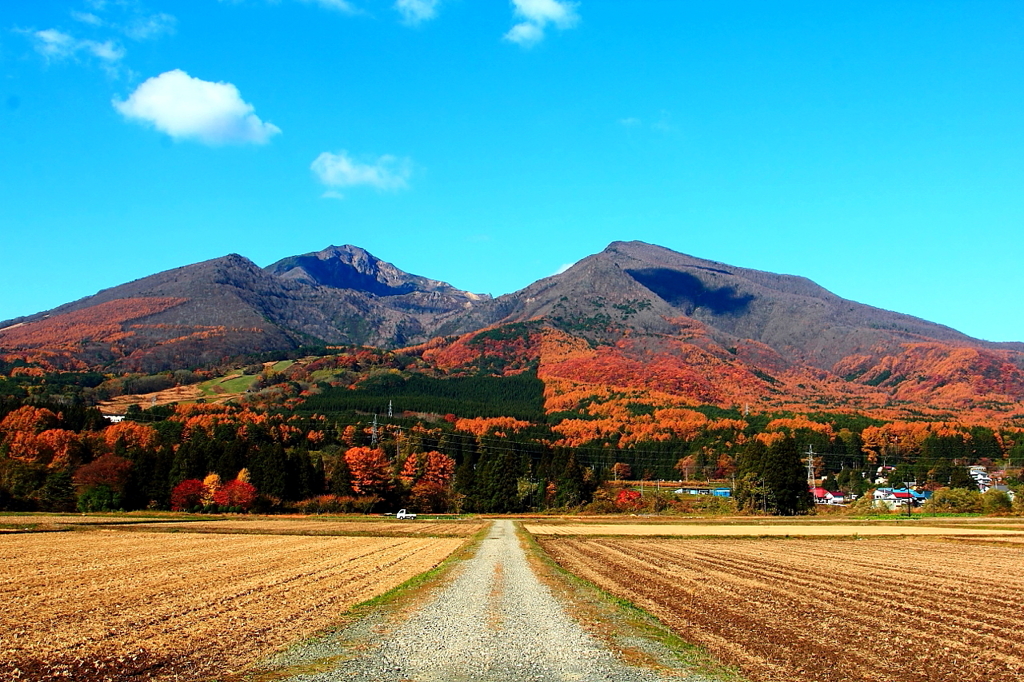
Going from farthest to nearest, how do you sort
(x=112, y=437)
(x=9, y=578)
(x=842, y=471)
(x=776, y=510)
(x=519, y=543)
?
(x=842, y=471) → (x=112, y=437) → (x=776, y=510) → (x=519, y=543) → (x=9, y=578)

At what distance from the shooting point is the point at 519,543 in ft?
197

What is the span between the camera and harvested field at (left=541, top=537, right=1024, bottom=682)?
15594 millimetres

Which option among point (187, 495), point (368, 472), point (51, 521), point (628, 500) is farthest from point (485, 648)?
point (628, 500)

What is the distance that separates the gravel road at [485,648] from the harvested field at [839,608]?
301 cm

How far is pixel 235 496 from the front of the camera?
116500 mm

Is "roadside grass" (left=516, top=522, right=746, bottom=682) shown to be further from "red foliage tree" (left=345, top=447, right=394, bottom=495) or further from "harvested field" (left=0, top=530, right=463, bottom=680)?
"red foliage tree" (left=345, top=447, right=394, bottom=495)

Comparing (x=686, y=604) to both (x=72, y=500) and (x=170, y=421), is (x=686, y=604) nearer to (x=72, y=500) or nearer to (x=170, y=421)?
(x=72, y=500)

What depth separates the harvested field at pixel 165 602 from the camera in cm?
1534

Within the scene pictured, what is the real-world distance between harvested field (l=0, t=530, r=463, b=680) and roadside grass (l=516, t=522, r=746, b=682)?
7.55 meters

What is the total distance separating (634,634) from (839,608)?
8.83m

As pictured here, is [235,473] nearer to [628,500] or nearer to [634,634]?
[628,500]

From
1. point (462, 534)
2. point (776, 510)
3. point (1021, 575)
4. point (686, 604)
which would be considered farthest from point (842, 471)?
point (686, 604)

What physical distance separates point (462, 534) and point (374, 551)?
2787 cm

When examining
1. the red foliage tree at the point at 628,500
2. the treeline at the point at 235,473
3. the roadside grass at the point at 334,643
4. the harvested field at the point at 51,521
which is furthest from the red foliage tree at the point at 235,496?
the roadside grass at the point at 334,643
